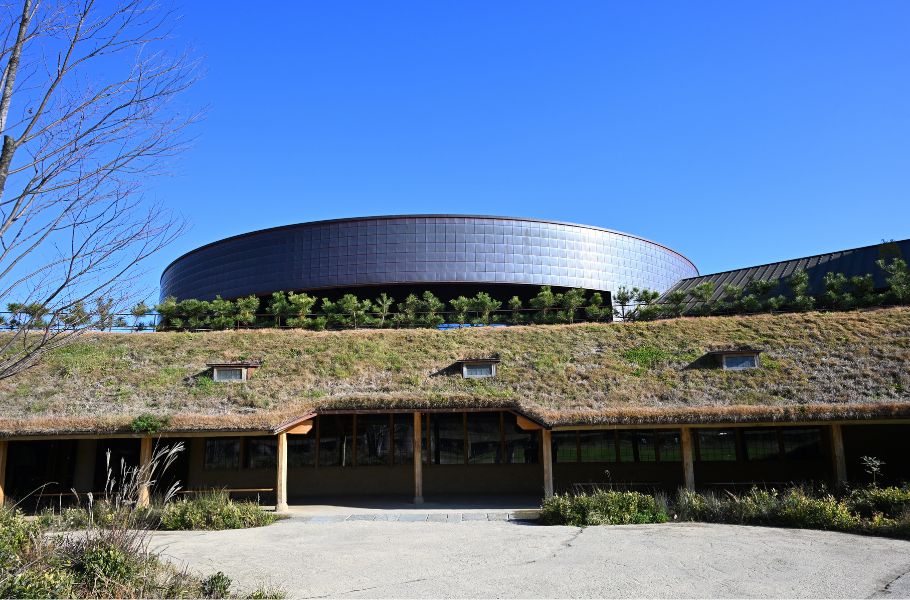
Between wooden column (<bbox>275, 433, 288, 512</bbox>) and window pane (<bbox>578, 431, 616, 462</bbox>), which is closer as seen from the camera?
wooden column (<bbox>275, 433, 288, 512</bbox>)

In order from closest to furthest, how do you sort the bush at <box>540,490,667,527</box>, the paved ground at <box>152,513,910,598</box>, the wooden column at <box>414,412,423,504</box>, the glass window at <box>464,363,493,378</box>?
the paved ground at <box>152,513,910,598</box> < the bush at <box>540,490,667,527</box> < the wooden column at <box>414,412,423,504</box> < the glass window at <box>464,363,493,378</box>

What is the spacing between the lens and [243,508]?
14.8 m

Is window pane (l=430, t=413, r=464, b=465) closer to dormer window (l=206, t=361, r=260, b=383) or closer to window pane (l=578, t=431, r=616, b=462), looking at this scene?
window pane (l=578, t=431, r=616, b=462)

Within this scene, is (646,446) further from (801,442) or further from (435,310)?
(435,310)

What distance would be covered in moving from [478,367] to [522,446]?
8.73ft

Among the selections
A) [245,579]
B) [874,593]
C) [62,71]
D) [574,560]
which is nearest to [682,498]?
[574,560]

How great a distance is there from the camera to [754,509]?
13.5 metres

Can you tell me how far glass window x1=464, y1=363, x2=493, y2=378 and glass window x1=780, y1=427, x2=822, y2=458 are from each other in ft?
27.8

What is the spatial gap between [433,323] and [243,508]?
1656 cm

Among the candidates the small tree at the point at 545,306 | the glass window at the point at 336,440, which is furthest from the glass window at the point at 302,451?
the small tree at the point at 545,306

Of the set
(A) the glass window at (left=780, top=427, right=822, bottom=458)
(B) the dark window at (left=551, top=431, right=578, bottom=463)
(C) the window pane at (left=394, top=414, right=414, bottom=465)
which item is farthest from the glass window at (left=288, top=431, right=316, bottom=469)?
(A) the glass window at (left=780, top=427, right=822, bottom=458)

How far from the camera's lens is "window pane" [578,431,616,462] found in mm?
19375

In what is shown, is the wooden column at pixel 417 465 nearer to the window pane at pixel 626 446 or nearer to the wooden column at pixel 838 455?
the window pane at pixel 626 446

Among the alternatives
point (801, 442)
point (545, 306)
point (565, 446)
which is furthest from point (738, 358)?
point (545, 306)
